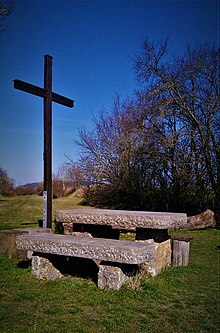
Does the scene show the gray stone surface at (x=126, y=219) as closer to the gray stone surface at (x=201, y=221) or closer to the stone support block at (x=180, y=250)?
the stone support block at (x=180, y=250)

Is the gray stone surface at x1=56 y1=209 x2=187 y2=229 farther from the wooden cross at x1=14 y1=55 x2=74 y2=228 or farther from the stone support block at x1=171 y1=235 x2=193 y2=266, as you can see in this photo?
the wooden cross at x1=14 y1=55 x2=74 y2=228

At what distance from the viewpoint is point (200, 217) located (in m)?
11.6

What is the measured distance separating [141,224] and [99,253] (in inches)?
41.2

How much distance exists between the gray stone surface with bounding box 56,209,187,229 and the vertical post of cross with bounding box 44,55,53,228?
862mm

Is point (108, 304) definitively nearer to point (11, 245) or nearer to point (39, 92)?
point (11, 245)

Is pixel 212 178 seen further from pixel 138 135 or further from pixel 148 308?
pixel 148 308

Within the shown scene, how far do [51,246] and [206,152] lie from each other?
28.2 ft

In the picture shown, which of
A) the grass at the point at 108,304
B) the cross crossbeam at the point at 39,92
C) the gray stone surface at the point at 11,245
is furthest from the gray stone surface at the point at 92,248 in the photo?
the cross crossbeam at the point at 39,92

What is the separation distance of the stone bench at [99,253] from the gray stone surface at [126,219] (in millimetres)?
536

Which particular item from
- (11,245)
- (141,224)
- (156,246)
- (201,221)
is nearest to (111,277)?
(141,224)

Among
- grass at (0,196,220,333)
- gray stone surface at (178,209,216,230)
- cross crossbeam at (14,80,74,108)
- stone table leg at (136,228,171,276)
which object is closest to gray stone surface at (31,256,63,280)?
grass at (0,196,220,333)

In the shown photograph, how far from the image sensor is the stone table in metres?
4.93

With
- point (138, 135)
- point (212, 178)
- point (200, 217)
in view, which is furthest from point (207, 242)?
point (138, 135)

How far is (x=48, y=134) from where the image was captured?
21.7 feet
